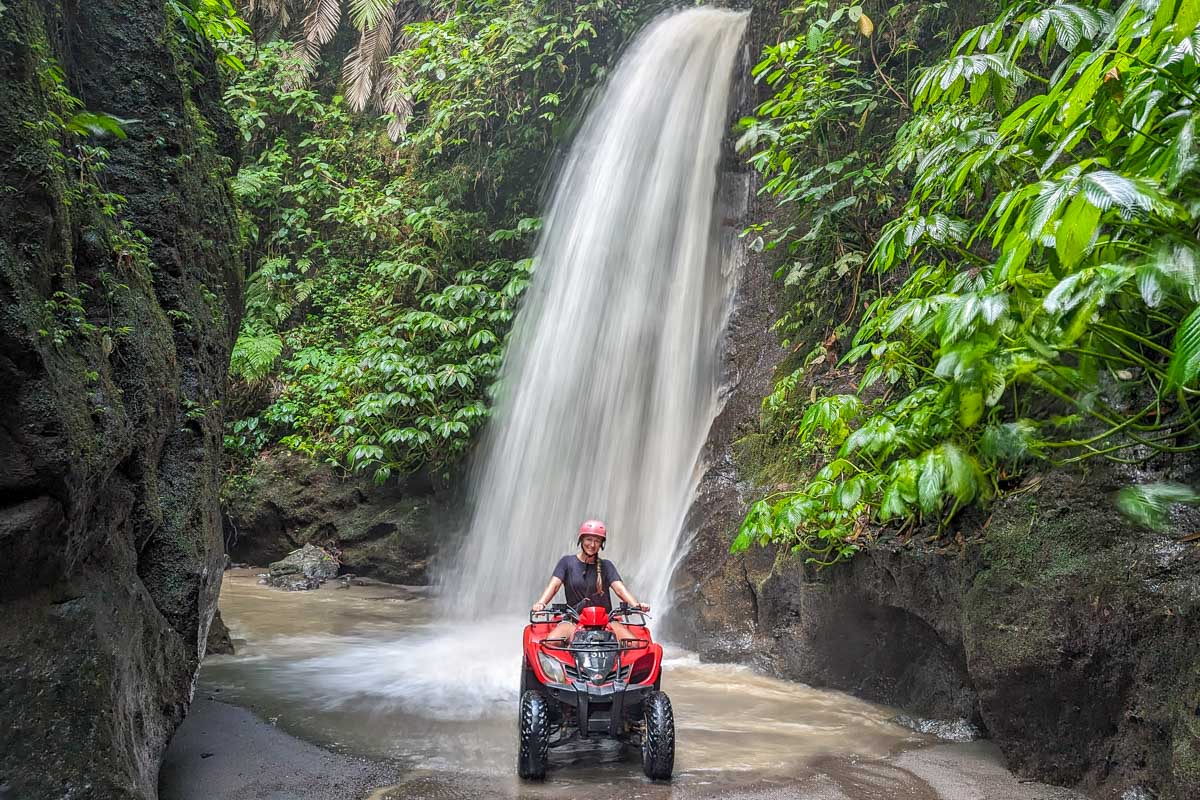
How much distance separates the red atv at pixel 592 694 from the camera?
4.17 meters

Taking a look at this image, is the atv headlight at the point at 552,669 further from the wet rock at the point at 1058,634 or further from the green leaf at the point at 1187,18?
the green leaf at the point at 1187,18

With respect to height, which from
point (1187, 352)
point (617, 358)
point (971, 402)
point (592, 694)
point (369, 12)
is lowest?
point (592, 694)

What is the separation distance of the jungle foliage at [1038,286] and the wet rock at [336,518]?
235 inches

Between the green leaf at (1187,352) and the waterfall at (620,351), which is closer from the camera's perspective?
the green leaf at (1187,352)

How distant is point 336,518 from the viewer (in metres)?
11.9

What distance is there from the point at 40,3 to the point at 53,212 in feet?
4.84

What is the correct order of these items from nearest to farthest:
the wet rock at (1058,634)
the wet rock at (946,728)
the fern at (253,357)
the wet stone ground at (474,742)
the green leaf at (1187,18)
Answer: the green leaf at (1187,18)
the wet rock at (1058,634)
the wet stone ground at (474,742)
the wet rock at (946,728)
the fern at (253,357)

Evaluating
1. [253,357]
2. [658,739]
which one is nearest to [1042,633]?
[658,739]

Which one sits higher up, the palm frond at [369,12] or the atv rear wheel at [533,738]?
the palm frond at [369,12]

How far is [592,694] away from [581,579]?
2.56 feet

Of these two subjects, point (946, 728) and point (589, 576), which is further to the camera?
point (946, 728)

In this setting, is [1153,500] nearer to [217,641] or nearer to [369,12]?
[217,641]

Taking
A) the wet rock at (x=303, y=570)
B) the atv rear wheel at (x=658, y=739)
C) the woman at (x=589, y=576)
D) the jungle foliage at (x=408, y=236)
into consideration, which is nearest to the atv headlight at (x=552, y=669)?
the woman at (x=589, y=576)

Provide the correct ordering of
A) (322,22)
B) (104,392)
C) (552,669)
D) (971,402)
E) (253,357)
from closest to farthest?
(104,392)
(971,402)
(552,669)
(253,357)
(322,22)
